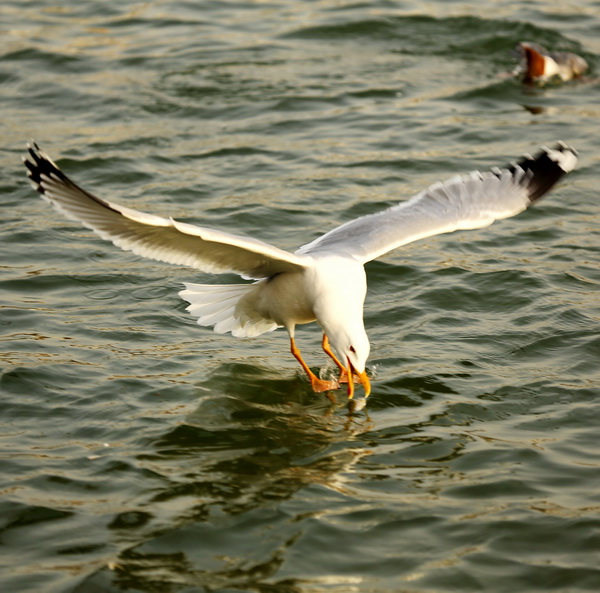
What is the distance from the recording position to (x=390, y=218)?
7098mm

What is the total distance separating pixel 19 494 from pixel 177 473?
791mm

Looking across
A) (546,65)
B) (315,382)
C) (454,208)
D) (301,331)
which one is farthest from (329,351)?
(546,65)

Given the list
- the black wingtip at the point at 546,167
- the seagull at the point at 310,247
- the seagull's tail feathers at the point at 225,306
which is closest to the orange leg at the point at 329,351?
the seagull at the point at 310,247

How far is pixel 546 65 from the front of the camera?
11742 millimetres

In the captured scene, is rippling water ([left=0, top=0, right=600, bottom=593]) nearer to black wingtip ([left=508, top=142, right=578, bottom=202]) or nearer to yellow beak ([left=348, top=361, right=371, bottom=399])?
yellow beak ([left=348, top=361, right=371, bottom=399])

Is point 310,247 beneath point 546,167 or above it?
beneath

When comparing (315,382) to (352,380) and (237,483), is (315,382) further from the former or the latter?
(237,483)

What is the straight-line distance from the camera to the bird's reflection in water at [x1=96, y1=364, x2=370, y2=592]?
4.72 metres

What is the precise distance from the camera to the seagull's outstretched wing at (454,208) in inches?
265

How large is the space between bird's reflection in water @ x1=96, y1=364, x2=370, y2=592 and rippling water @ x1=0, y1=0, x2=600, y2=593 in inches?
0.6

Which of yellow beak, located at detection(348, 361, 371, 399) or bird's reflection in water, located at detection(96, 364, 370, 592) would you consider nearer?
bird's reflection in water, located at detection(96, 364, 370, 592)

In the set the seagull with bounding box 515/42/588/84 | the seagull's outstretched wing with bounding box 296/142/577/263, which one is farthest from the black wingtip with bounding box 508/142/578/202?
the seagull with bounding box 515/42/588/84

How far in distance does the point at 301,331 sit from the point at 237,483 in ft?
7.75

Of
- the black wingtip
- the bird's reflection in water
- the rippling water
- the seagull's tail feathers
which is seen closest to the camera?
the bird's reflection in water
